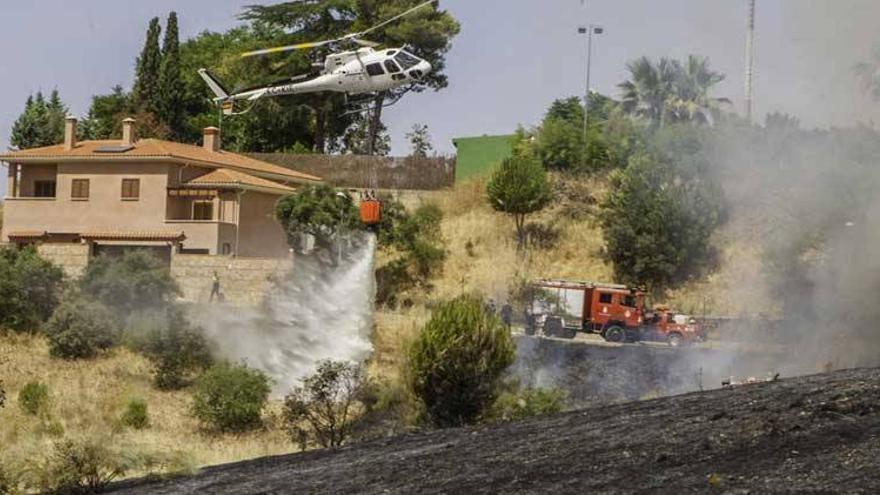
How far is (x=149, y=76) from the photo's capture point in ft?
298

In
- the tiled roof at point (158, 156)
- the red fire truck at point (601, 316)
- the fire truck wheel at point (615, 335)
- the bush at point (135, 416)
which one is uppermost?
the tiled roof at point (158, 156)

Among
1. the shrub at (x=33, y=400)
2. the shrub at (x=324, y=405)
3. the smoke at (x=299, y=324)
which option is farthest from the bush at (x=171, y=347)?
the shrub at (x=324, y=405)

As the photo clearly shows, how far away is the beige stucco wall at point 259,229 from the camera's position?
229 feet

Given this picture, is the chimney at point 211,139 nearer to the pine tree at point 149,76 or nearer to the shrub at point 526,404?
the pine tree at point 149,76

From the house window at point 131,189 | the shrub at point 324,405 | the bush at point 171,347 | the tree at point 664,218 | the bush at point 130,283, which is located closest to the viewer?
the shrub at point 324,405

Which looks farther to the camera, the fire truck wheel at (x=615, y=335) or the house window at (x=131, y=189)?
the house window at (x=131, y=189)

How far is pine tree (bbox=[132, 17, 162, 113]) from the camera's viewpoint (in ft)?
Answer: 298

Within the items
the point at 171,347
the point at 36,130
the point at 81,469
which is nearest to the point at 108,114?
the point at 36,130

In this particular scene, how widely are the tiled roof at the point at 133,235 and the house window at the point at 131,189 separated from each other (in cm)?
222

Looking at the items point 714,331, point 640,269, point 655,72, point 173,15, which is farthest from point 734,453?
point 173,15

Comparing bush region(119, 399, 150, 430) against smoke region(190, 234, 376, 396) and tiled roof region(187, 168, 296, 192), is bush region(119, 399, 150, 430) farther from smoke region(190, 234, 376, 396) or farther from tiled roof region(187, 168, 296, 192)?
tiled roof region(187, 168, 296, 192)

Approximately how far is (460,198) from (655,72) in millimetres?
19665

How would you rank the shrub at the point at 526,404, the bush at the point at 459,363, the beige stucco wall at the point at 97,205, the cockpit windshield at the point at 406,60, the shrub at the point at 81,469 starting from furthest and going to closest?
the beige stucco wall at the point at 97,205 < the cockpit windshield at the point at 406,60 < the bush at the point at 459,363 < the shrub at the point at 526,404 < the shrub at the point at 81,469

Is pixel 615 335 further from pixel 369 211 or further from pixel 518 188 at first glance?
pixel 518 188
